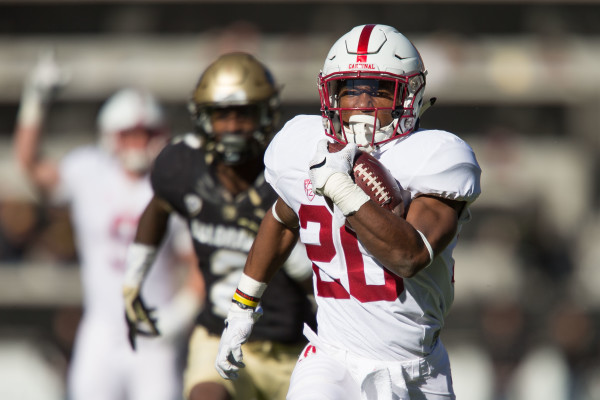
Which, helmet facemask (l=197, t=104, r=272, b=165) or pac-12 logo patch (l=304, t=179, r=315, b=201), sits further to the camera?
helmet facemask (l=197, t=104, r=272, b=165)

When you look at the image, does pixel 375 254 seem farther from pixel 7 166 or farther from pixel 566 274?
pixel 7 166

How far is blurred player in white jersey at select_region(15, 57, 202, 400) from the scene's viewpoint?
4789mm

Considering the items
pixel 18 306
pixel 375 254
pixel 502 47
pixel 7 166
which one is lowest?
pixel 18 306

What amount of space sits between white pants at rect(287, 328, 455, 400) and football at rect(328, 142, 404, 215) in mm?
489

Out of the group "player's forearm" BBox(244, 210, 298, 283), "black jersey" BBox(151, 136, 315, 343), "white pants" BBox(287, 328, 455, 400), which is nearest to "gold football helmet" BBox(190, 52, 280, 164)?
"black jersey" BBox(151, 136, 315, 343)

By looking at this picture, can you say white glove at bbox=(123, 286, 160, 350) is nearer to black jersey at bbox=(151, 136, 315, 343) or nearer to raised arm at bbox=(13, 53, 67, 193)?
black jersey at bbox=(151, 136, 315, 343)

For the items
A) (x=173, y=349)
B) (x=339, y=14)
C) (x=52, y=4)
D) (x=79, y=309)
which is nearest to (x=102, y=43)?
(x=52, y=4)

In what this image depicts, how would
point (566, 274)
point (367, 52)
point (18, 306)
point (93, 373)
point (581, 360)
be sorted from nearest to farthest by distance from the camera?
point (367, 52), point (93, 373), point (581, 360), point (566, 274), point (18, 306)

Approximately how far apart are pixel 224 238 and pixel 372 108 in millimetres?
1195

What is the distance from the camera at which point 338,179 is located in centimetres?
245

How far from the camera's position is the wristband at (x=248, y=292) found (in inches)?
120

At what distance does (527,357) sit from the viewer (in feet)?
25.5

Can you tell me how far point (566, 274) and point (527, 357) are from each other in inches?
49.9

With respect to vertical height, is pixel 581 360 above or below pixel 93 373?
below
